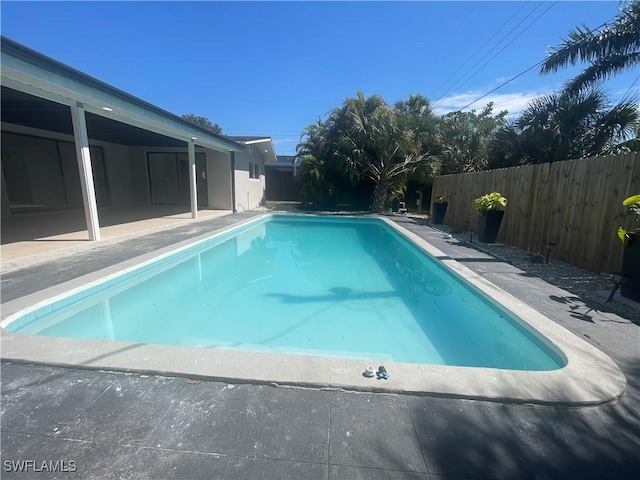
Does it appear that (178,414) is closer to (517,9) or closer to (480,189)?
(480,189)

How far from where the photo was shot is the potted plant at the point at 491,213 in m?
7.37

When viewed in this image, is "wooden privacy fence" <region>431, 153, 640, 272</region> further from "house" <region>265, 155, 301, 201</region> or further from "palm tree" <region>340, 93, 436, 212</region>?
"house" <region>265, 155, 301, 201</region>

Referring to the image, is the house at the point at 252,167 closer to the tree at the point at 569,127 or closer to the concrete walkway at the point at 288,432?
the tree at the point at 569,127

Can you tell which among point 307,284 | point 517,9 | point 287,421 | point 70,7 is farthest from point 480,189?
point 70,7

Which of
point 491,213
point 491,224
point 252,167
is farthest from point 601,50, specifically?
point 252,167

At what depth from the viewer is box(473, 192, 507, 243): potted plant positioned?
7375 millimetres

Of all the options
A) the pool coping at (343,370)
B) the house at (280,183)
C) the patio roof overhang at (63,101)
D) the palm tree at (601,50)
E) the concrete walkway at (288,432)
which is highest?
the palm tree at (601,50)

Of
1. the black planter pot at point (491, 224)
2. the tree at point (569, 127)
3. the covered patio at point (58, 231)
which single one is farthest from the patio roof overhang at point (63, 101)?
the tree at point (569, 127)

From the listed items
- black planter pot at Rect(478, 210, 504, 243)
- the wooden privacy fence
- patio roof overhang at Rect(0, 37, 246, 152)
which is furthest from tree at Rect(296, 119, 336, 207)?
black planter pot at Rect(478, 210, 504, 243)

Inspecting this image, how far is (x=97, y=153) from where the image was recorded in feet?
41.6

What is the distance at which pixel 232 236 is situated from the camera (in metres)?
9.62

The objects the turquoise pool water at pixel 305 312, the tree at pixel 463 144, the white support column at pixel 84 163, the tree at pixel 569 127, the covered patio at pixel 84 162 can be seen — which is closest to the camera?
the turquoise pool water at pixel 305 312

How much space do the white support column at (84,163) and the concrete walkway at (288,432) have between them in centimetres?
519

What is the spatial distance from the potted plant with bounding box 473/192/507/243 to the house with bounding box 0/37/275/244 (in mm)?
8580
